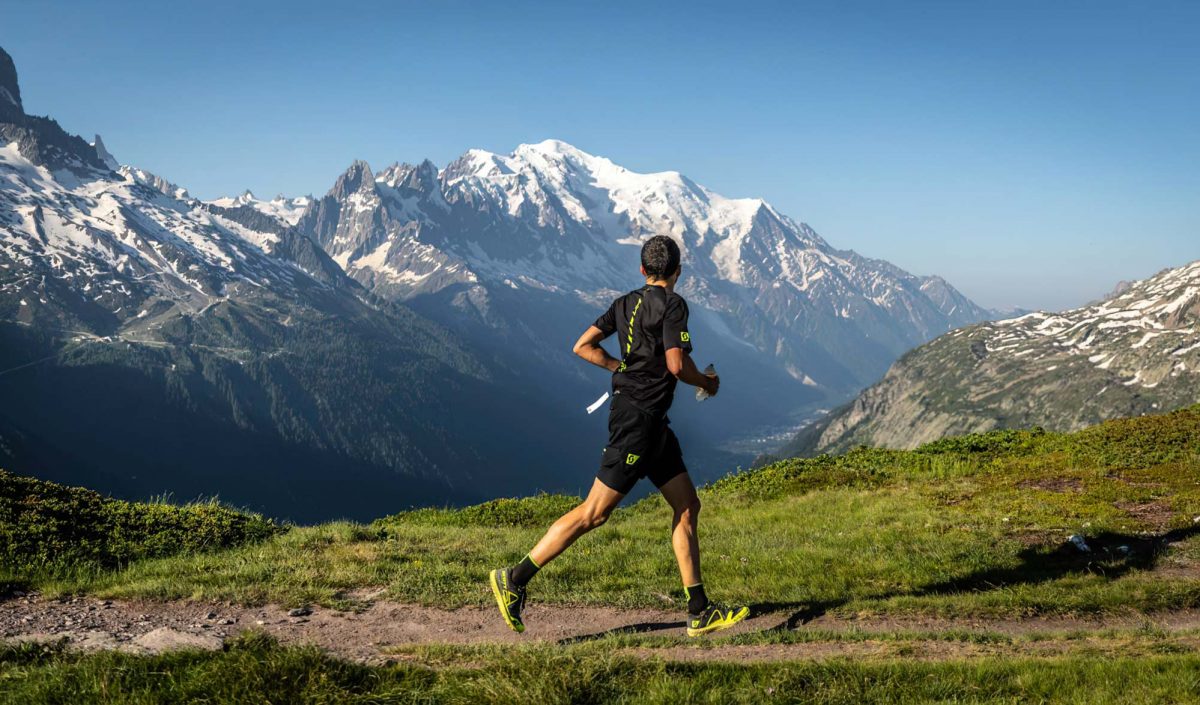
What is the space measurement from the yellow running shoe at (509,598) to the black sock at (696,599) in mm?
2123

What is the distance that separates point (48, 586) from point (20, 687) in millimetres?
4804

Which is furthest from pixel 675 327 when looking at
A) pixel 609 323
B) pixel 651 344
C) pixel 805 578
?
pixel 805 578

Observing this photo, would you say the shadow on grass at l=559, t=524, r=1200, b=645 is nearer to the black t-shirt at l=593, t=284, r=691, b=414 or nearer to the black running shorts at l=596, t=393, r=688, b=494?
the black running shorts at l=596, t=393, r=688, b=494

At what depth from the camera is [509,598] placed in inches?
389

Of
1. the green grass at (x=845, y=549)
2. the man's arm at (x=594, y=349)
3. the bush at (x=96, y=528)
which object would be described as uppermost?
the man's arm at (x=594, y=349)

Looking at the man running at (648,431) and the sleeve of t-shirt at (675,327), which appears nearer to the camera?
the sleeve of t-shirt at (675,327)

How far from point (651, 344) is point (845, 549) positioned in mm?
6909

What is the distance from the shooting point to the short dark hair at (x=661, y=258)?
9531 millimetres

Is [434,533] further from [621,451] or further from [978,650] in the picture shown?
[978,650]

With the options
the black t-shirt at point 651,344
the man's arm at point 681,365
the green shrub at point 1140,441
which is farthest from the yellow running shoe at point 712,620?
the green shrub at point 1140,441

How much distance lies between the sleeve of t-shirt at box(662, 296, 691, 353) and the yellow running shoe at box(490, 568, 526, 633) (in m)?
3.61

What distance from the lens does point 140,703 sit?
242 inches

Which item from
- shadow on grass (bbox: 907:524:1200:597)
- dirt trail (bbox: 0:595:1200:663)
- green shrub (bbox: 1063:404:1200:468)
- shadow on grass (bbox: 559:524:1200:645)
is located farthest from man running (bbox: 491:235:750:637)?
green shrub (bbox: 1063:404:1200:468)

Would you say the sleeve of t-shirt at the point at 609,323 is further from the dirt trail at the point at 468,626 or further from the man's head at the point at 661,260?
the dirt trail at the point at 468,626
